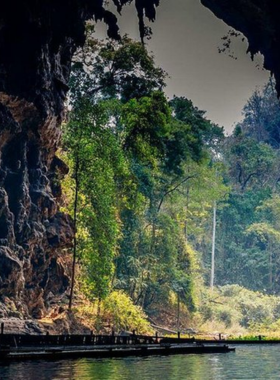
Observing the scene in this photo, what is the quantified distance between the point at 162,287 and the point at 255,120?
47574 mm

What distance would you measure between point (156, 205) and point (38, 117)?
82.3ft

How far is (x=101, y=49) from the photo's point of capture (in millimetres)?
42375

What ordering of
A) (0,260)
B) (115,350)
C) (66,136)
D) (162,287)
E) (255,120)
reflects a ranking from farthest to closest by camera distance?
(255,120) → (162,287) → (66,136) → (0,260) → (115,350)

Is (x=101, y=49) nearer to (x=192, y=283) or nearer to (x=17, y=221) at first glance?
(x=17, y=221)

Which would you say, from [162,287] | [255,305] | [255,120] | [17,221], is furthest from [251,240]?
[17,221]

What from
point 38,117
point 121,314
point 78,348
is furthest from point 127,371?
point 121,314

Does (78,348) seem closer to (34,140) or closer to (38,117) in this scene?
(38,117)

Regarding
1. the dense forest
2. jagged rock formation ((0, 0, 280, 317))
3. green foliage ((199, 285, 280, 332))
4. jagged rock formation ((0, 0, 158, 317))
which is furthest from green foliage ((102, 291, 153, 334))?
green foliage ((199, 285, 280, 332))

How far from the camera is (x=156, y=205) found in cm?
5278

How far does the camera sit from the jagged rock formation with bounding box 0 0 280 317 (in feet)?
78.6

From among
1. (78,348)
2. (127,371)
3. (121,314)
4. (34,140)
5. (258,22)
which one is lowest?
(127,371)

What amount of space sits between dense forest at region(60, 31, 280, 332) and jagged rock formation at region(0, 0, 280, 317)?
6.43ft

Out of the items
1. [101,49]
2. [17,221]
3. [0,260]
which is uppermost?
[101,49]

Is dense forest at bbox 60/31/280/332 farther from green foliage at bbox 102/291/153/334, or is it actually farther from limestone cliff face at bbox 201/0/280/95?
limestone cliff face at bbox 201/0/280/95
